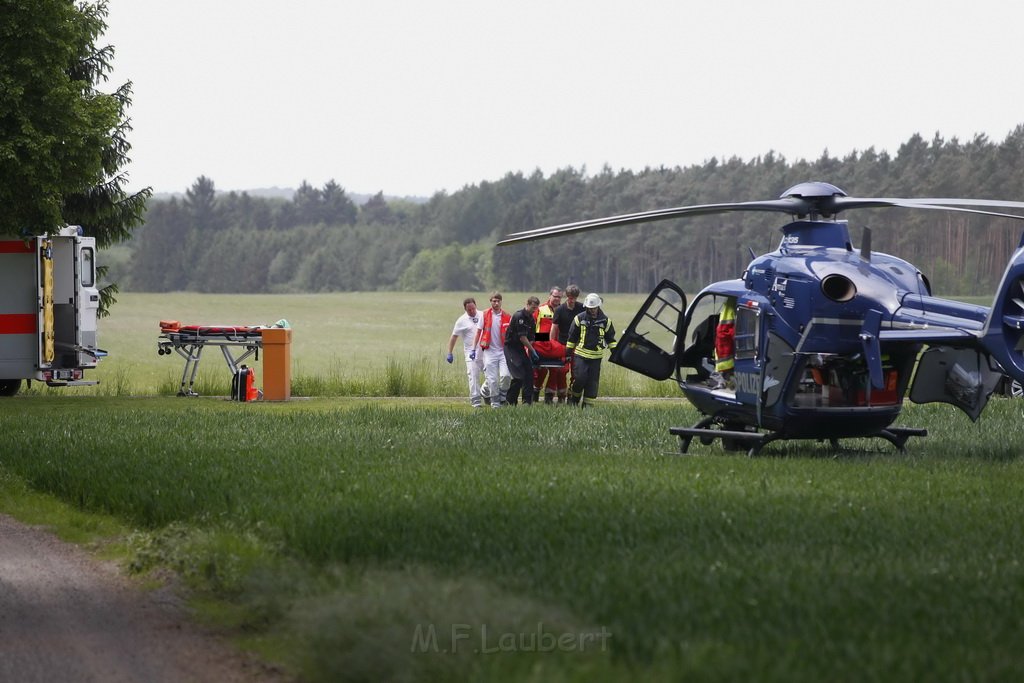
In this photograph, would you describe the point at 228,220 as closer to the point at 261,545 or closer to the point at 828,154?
the point at 828,154

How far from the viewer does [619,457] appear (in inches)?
558

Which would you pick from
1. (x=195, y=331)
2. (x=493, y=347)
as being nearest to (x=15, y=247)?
(x=195, y=331)

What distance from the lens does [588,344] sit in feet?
74.5

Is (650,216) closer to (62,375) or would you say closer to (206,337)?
(206,337)

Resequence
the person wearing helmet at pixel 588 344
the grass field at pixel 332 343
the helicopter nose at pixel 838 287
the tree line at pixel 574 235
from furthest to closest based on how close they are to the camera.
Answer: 1. the tree line at pixel 574 235
2. the grass field at pixel 332 343
3. the person wearing helmet at pixel 588 344
4. the helicopter nose at pixel 838 287

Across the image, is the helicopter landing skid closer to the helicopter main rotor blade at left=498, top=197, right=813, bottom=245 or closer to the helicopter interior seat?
the helicopter interior seat

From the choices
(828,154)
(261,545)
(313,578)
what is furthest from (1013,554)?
(828,154)

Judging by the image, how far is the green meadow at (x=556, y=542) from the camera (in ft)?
20.3

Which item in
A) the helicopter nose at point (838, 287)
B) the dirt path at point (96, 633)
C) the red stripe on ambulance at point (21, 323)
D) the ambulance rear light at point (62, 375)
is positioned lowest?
the dirt path at point (96, 633)

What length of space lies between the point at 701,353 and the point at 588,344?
259 inches

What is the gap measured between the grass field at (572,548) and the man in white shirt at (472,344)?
886cm

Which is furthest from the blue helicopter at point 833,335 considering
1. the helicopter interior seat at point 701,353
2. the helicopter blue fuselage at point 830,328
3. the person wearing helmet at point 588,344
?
the person wearing helmet at point 588,344

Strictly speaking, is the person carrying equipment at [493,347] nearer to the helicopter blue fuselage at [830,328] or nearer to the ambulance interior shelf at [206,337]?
the ambulance interior shelf at [206,337]

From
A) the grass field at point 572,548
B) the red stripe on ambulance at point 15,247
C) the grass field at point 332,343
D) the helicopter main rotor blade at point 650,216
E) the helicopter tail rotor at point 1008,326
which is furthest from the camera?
the grass field at point 332,343
